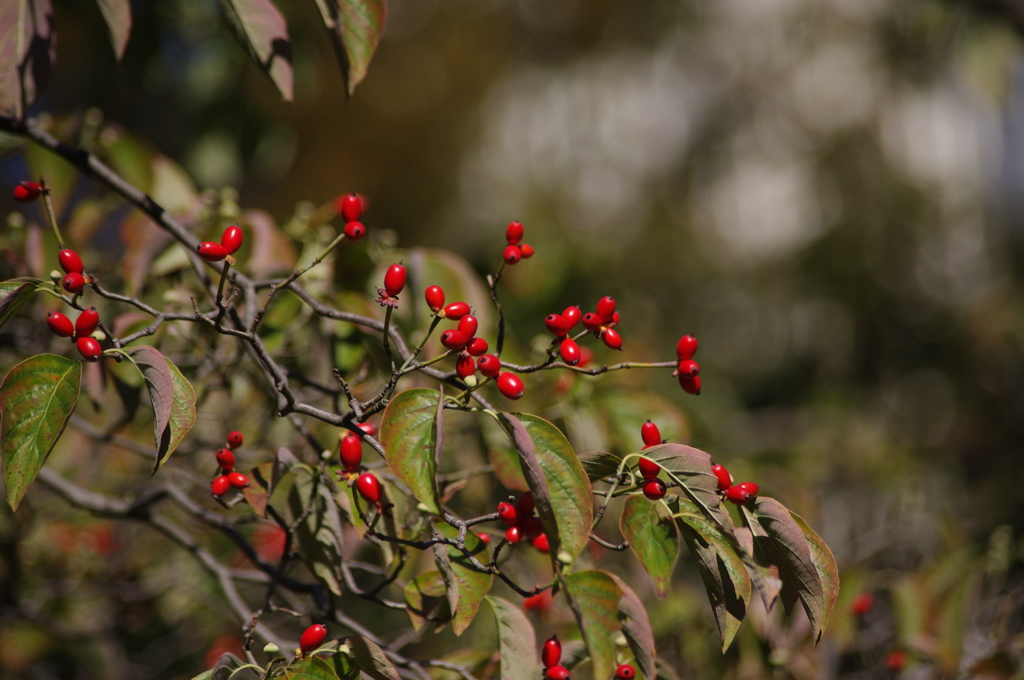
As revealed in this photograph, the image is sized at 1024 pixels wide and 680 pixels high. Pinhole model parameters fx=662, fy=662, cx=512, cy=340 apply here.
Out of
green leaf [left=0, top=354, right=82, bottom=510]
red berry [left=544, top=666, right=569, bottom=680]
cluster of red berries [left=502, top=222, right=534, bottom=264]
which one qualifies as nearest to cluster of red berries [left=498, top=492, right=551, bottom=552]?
red berry [left=544, top=666, right=569, bottom=680]

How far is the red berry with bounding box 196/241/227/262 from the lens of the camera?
0.78 metres

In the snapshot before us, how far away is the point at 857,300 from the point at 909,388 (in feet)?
3.43

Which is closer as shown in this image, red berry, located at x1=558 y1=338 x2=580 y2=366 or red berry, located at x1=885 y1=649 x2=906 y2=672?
red berry, located at x1=558 y1=338 x2=580 y2=366


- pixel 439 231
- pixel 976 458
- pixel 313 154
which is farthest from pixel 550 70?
pixel 976 458

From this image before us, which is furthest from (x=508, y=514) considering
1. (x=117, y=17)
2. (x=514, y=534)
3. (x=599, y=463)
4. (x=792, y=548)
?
(x=117, y=17)

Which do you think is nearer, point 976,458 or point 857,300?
point 976,458

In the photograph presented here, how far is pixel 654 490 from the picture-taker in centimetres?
82

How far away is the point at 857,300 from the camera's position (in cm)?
687

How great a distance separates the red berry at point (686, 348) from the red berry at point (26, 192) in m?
1.00

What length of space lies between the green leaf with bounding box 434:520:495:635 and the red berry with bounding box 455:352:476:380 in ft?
0.71

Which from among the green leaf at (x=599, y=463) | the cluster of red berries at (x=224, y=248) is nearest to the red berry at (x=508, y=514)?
the green leaf at (x=599, y=463)

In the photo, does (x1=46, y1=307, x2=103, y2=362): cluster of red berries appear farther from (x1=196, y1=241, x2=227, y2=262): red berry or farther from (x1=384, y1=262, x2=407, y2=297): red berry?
(x1=384, y1=262, x2=407, y2=297): red berry

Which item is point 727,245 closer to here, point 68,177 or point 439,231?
point 439,231

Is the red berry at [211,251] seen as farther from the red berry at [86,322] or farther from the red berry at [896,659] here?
the red berry at [896,659]
